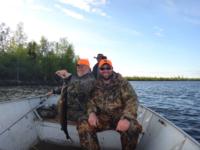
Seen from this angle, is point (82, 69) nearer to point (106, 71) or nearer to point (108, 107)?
point (106, 71)

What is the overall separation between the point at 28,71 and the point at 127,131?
208ft

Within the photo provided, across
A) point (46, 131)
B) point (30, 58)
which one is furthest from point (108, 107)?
point (30, 58)

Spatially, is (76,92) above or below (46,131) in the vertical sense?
above

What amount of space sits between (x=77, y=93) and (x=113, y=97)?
3.73ft

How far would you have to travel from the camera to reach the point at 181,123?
12.3 meters

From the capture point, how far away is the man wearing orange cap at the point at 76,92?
18.5 feet

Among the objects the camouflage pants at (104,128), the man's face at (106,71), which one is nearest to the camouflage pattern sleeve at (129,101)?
the camouflage pants at (104,128)

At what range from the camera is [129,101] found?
15.6ft

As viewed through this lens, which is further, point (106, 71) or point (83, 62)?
point (83, 62)

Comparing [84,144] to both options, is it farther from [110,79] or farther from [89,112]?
[110,79]

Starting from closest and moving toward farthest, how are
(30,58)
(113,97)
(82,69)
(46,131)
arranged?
(113,97) → (82,69) → (46,131) → (30,58)

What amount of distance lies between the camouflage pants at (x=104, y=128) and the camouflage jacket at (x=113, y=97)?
146mm

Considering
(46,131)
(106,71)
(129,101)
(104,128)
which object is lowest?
(46,131)

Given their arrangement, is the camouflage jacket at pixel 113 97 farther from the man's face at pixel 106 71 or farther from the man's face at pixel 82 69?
the man's face at pixel 82 69
